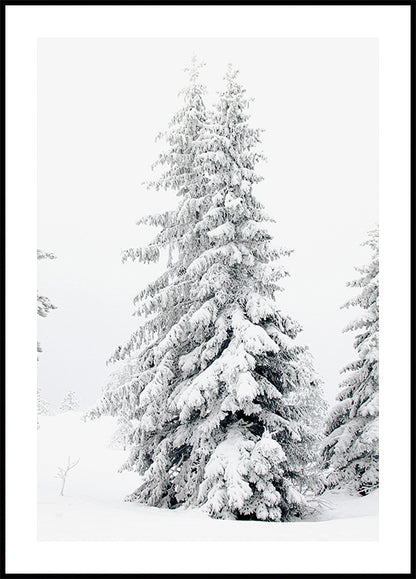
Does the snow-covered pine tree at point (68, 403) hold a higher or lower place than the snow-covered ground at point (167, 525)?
lower

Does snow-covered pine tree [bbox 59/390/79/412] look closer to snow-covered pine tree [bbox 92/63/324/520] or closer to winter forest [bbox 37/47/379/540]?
winter forest [bbox 37/47/379/540]

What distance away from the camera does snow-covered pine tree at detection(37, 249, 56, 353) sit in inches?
447

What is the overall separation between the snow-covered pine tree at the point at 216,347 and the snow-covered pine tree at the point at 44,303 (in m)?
2.40

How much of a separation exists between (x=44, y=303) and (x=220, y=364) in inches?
205

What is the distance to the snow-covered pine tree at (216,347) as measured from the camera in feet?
34.0

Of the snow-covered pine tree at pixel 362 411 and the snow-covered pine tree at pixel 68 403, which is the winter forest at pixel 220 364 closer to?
the snow-covered pine tree at pixel 362 411

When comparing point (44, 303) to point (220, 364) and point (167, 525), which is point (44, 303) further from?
point (167, 525)

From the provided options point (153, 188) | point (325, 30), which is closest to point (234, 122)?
point (153, 188)

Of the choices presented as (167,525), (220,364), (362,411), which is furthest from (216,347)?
(362,411)

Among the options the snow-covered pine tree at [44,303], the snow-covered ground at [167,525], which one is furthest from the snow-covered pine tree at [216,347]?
the snow-covered pine tree at [44,303]
